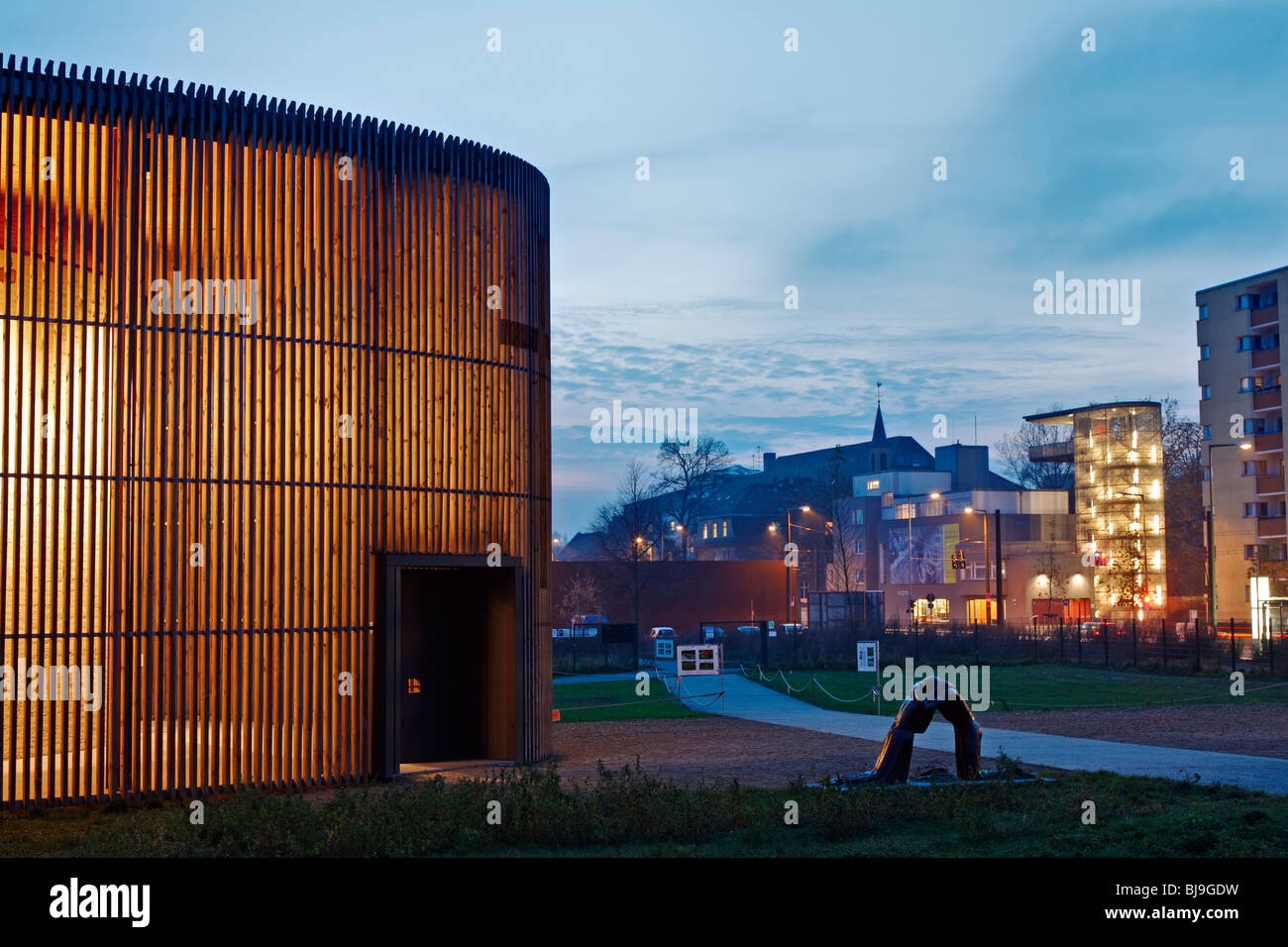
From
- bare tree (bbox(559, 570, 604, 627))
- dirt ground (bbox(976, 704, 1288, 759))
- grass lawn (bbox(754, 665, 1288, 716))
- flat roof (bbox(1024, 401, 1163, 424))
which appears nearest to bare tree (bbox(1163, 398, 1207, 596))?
flat roof (bbox(1024, 401, 1163, 424))

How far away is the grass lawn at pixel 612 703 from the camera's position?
97.3ft

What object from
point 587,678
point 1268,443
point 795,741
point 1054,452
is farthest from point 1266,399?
point 795,741

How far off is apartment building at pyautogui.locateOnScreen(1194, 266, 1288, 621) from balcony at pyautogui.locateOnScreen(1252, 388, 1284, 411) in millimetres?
57

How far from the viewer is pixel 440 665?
834 inches

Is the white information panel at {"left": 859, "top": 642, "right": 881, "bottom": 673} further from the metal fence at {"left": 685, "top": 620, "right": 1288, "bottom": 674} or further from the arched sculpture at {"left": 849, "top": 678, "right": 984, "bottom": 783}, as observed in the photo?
the arched sculpture at {"left": 849, "top": 678, "right": 984, "bottom": 783}

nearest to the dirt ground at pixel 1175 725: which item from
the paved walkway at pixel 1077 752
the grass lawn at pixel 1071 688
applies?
the paved walkway at pixel 1077 752

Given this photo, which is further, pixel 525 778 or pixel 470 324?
pixel 470 324

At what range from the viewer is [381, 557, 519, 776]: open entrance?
2072cm

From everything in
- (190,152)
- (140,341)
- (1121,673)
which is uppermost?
(190,152)

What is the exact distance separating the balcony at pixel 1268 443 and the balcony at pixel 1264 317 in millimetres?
6323

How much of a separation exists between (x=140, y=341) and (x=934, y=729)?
1513 cm
